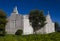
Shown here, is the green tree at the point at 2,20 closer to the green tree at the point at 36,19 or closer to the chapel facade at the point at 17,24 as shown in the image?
the chapel facade at the point at 17,24

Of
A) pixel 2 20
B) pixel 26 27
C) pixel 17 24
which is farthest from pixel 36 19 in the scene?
pixel 2 20

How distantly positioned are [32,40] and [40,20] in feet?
116

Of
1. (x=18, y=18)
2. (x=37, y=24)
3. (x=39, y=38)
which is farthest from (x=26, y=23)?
(x=39, y=38)

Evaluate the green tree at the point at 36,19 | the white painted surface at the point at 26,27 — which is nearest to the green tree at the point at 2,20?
the white painted surface at the point at 26,27

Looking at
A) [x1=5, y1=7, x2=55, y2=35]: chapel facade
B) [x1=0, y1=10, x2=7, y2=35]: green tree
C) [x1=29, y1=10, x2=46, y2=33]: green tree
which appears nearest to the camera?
[x1=0, y1=10, x2=7, y2=35]: green tree

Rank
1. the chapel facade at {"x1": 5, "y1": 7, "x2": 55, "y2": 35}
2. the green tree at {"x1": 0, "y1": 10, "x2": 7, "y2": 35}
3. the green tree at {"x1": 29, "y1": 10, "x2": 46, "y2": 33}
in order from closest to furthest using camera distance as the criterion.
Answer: the green tree at {"x1": 0, "y1": 10, "x2": 7, "y2": 35}, the chapel facade at {"x1": 5, "y1": 7, "x2": 55, "y2": 35}, the green tree at {"x1": 29, "y1": 10, "x2": 46, "y2": 33}

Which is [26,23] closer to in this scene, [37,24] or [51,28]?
[37,24]

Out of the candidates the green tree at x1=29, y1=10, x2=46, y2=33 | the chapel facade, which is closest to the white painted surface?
the chapel facade

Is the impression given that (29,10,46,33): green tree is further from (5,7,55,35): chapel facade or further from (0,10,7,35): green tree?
(0,10,7,35): green tree

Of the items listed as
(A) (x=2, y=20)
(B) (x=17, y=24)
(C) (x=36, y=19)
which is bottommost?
(B) (x=17, y=24)

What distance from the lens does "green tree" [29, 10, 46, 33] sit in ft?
151

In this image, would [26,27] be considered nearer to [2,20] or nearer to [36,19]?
[36,19]

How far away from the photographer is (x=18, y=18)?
41.6 m

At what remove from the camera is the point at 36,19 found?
153 ft
